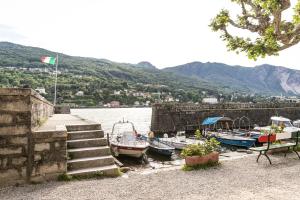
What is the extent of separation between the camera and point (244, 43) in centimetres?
1430

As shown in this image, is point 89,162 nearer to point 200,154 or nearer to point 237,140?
point 200,154

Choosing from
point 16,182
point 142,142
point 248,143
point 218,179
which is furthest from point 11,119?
point 248,143

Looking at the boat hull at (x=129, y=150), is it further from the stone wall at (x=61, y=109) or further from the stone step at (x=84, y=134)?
the stone wall at (x=61, y=109)

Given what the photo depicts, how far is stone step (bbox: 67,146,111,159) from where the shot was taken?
33.2ft

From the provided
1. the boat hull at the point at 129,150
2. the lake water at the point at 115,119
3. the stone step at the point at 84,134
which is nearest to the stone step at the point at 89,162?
the stone step at the point at 84,134

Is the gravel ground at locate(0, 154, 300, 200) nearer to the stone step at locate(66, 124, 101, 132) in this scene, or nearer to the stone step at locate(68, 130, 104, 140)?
the stone step at locate(68, 130, 104, 140)

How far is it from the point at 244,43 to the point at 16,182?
11.9m

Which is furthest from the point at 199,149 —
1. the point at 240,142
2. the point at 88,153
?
the point at 240,142

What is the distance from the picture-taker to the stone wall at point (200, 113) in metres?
53.9

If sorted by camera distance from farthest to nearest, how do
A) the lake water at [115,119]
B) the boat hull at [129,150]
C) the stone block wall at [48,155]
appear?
the lake water at [115,119]
the boat hull at [129,150]
the stone block wall at [48,155]

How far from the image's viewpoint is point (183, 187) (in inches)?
345

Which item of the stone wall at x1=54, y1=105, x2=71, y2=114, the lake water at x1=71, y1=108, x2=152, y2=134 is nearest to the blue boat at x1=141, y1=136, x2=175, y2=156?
the stone wall at x1=54, y1=105, x2=71, y2=114

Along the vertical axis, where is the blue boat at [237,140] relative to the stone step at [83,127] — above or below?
below

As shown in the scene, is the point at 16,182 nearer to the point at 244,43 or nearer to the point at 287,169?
the point at 287,169
